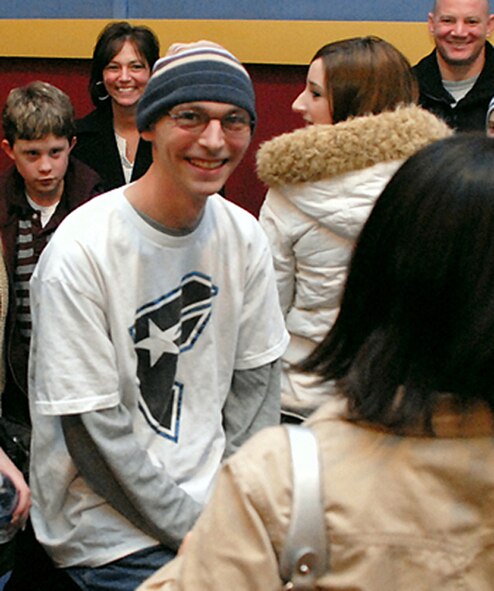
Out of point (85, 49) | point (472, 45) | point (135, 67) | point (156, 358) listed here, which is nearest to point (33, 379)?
point (156, 358)

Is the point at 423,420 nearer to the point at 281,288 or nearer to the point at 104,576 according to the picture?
the point at 104,576

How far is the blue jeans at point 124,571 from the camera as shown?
6.16 feet

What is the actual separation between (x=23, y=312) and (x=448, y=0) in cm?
213

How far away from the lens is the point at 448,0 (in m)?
3.96

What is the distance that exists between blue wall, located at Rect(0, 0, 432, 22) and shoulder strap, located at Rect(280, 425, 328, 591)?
12.4ft

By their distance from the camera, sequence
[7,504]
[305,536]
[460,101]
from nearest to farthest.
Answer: [305,536] → [7,504] → [460,101]

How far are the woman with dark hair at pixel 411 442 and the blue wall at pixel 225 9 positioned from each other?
3.57 m

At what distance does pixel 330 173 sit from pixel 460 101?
1.40 metres

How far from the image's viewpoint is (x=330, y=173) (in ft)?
8.87

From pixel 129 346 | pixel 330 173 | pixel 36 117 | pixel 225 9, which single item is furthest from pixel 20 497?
pixel 225 9

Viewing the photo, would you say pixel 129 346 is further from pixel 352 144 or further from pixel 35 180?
pixel 35 180

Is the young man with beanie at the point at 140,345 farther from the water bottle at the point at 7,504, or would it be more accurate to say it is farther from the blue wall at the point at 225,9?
the blue wall at the point at 225,9

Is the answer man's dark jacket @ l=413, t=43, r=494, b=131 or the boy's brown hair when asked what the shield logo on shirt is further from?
man's dark jacket @ l=413, t=43, r=494, b=131

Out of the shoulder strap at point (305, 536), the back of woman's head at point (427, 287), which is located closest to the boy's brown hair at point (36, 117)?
the back of woman's head at point (427, 287)
